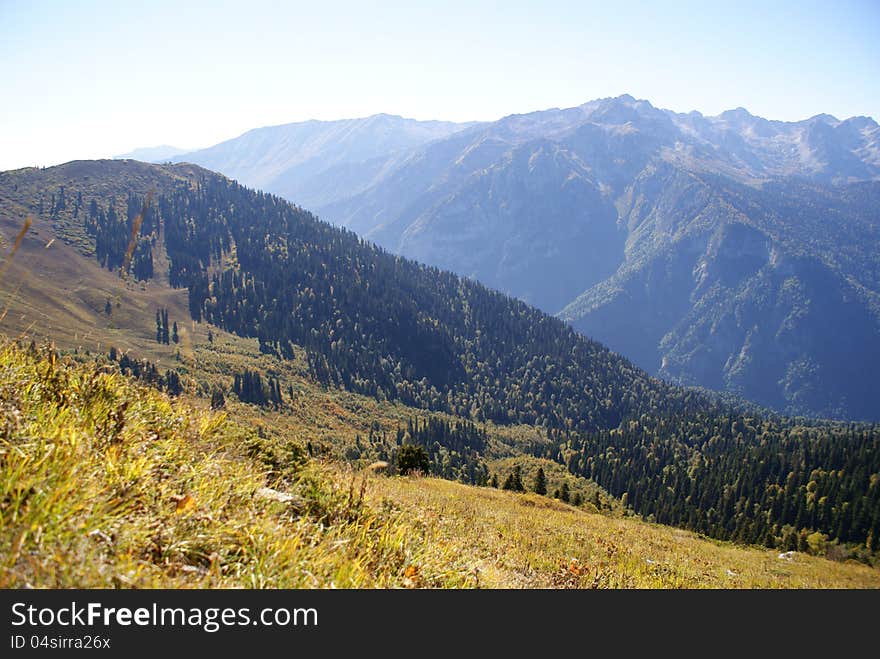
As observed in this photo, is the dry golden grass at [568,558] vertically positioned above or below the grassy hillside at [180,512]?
below

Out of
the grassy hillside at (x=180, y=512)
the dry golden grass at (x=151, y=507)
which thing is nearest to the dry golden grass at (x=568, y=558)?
the grassy hillside at (x=180, y=512)

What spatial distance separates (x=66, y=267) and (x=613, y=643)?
748 feet

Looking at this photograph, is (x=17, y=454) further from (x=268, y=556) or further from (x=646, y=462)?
(x=646, y=462)

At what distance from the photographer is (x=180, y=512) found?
219 inches

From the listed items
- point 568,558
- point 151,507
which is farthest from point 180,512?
point 568,558

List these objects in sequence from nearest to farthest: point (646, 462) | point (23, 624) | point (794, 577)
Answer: point (23, 624), point (794, 577), point (646, 462)

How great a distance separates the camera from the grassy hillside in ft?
15.1

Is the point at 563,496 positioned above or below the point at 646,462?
above

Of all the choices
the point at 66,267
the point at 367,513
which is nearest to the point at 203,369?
the point at 66,267

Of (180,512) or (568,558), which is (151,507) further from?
(568,558)

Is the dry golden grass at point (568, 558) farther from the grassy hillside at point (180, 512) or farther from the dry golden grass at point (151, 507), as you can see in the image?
the dry golden grass at point (151, 507)

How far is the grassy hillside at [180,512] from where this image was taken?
15.1ft

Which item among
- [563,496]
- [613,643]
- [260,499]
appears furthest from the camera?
[563,496]

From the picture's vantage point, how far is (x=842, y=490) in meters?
119
